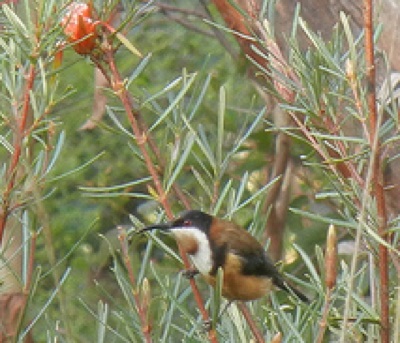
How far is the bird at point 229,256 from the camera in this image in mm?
1608

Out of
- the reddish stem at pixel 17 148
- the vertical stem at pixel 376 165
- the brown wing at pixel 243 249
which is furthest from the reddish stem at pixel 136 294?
the brown wing at pixel 243 249

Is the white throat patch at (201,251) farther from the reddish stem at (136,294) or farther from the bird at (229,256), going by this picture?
the reddish stem at (136,294)

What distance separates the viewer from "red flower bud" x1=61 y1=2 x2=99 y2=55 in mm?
1200

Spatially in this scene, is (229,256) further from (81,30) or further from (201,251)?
(81,30)

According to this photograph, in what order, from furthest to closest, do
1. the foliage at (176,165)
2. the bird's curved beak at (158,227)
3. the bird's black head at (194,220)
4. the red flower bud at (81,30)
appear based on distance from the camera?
1. the bird's black head at (194,220)
2. the bird's curved beak at (158,227)
3. the red flower bud at (81,30)
4. the foliage at (176,165)

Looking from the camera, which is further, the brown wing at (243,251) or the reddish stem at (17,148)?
the brown wing at (243,251)

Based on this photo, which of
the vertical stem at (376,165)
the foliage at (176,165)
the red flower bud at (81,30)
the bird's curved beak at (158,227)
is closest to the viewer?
the vertical stem at (376,165)

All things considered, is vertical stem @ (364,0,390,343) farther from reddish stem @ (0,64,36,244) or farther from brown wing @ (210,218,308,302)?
brown wing @ (210,218,308,302)

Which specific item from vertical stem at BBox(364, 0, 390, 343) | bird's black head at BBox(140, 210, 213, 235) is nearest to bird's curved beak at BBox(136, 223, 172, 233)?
bird's black head at BBox(140, 210, 213, 235)

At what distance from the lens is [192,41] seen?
3.81m

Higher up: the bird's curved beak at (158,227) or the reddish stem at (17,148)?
the reddish stem at (17,148)

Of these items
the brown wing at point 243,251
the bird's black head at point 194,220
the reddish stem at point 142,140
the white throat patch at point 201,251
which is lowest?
the brown wing at point 243,251

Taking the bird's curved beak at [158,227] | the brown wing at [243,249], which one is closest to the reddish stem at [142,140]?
the bird's curved beak at [158,227]

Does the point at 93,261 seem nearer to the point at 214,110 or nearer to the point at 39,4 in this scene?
the point at 214,110
